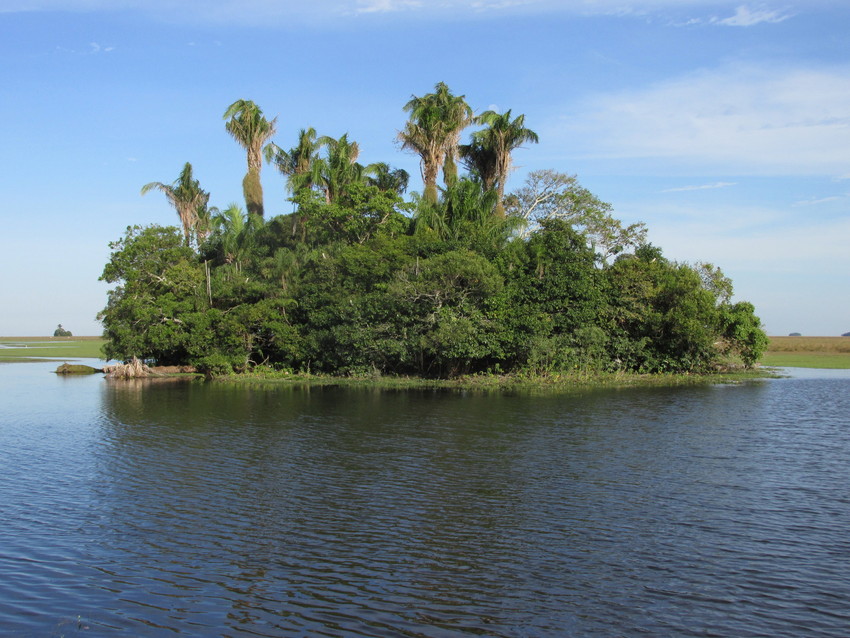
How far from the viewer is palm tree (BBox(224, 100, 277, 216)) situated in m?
60.1

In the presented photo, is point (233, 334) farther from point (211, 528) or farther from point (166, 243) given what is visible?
point (211, 528)

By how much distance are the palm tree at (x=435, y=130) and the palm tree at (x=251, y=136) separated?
15.0 metres

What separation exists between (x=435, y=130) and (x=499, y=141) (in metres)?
5.24

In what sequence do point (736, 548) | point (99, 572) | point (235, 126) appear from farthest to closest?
point (235, 126)
point (736, 548)
point (99, 572)

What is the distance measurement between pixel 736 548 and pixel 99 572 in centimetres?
1080

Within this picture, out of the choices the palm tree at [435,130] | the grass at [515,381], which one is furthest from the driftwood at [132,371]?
the palm tree at [435,130]

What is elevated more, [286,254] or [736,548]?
[286,254]

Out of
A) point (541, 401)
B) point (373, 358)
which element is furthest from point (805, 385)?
point (373, 358)

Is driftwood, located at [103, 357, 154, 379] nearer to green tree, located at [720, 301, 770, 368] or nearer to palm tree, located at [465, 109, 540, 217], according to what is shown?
palm tree, located at [465, 109, 540, 217]

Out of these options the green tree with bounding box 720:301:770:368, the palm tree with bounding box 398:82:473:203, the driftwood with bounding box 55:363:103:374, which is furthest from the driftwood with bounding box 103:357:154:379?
the green tree with bounding box 720:301:770:368

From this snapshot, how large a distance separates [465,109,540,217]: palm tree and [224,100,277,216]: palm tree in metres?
19.0

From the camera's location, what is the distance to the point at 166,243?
5278 centimetres

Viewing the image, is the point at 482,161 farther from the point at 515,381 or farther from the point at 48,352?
the point at 48,352

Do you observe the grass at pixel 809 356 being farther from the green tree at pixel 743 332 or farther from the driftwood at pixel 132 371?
the driftwood at pixel 132 371
